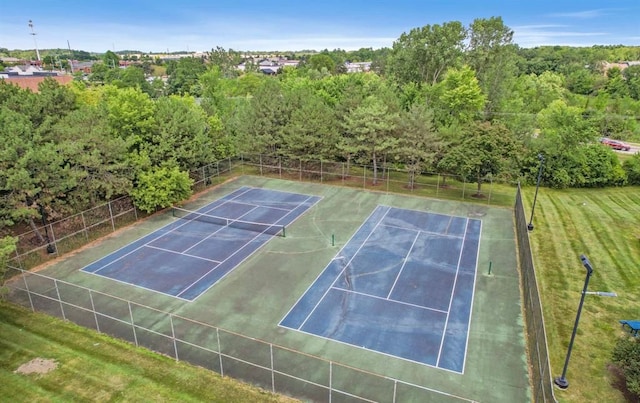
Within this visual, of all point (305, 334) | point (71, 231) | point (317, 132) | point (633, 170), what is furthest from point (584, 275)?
point (71, 231)

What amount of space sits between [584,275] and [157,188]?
82.7 ft

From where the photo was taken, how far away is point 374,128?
31906mm

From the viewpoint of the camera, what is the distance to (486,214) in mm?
27891

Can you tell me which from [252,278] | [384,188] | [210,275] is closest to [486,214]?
[384,188]

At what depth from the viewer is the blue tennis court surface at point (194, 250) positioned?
19.2m

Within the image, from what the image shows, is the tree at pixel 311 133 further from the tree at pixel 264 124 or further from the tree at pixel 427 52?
the tree at pixel 427 52

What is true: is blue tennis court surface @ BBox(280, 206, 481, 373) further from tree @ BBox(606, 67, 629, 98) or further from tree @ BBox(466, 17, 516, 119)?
tree @ BBox(606, 67, 629, 98)

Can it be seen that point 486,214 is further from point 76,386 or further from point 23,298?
point 23,298

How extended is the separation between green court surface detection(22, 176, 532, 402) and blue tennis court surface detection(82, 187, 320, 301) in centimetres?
61

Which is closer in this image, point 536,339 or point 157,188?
point 536,339

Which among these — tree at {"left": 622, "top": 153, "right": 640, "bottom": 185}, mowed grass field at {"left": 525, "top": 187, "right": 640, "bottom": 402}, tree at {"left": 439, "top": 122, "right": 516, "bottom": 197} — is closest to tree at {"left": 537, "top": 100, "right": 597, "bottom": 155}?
mowed grass field at {"left": 525, "top": 187, "right": 640, "bottom": 402}

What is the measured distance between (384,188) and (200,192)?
15.3 meters

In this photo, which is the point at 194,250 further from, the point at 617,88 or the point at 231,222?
the point at 617,88

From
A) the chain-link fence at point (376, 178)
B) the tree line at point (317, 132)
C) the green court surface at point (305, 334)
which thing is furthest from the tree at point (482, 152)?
the green court surface at point (305, 334)
